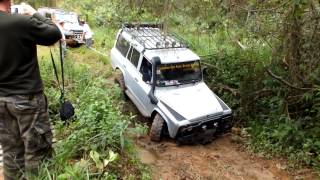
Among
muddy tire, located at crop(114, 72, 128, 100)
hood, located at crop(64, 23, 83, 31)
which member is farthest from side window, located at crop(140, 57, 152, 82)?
hood, located at crop(64, 23, 83, 31)

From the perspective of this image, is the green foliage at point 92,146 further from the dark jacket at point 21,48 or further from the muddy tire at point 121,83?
the muddy tire at point 121,83

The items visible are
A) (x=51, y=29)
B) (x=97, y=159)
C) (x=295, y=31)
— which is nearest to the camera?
(x=51, y=29)

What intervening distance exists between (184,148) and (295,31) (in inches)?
122

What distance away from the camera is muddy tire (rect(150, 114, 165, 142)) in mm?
8422

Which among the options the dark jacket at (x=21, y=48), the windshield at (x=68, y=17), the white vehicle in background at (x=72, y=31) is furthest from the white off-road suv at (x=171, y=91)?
the windshield at (x=68, y=17)

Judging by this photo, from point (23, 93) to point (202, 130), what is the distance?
16.8ft

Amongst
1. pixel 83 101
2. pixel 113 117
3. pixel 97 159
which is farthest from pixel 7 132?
pixel 83 101

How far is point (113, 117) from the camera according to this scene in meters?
5.20

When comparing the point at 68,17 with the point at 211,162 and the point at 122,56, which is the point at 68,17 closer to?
the point at 122,56

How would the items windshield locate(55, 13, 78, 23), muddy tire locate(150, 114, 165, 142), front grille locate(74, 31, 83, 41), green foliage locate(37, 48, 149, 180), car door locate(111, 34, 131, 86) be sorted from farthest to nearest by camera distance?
windshield locate(55, 13, 78, 23) < front grille locate(74, 31, 83, 41) < car door locate(111, 34, 131, 86) < muddy tire locate(150, 114, 165, 142) < green foliage locate(37, 48, 149, 180)

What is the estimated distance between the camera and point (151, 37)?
32.3ft

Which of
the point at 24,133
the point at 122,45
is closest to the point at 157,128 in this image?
the point at 122,45

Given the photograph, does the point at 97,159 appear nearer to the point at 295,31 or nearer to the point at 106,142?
the point at 106,142

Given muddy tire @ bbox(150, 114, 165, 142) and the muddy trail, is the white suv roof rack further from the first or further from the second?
the muddy trail
